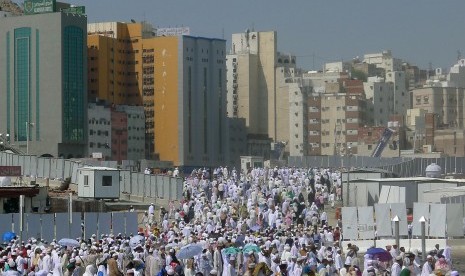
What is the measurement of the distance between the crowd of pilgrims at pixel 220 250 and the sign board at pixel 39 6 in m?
81.5

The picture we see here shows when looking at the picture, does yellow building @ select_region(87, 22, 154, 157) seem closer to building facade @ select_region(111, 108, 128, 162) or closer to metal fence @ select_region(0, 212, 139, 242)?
building facade @ select_region(111, 108, 128, 162)

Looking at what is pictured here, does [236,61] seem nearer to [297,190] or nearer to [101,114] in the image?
[101,114]

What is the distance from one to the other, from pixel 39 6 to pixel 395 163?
50766 mm

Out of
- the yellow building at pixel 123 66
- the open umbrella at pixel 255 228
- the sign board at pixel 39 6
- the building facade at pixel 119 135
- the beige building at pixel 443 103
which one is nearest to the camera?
the open umbrella at pixel 255 228

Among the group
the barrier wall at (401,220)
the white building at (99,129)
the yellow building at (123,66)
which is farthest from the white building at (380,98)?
the barrier wall at (401,220)

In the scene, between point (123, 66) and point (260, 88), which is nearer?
point (123, 66)

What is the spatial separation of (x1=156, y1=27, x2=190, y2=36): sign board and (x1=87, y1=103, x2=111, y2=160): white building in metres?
15.9

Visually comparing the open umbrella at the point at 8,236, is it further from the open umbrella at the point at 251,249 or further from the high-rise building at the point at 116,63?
the high-rise building at the point at 116,63

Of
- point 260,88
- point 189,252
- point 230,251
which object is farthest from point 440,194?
point 260,88

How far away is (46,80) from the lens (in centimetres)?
12594

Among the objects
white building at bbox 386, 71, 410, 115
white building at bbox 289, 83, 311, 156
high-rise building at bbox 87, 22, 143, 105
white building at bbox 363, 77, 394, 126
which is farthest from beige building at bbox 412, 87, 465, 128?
high-rise building at bbox 87, 22, 143, 105

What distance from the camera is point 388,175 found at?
217ft

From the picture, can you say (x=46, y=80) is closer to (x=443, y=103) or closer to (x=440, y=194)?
(x=443, y=103)

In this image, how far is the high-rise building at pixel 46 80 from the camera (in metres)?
124
